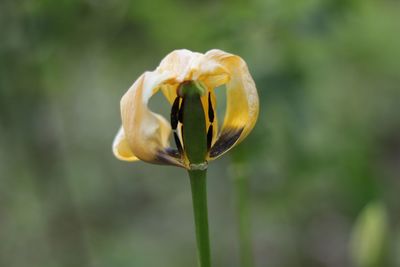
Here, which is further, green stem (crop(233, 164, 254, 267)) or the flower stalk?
green stem (crop(233, 164, 254, 267))

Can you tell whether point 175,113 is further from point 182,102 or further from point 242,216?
point 242,216

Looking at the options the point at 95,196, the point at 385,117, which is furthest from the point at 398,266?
the point at 385,117

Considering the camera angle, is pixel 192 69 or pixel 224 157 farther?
pixel 224 157

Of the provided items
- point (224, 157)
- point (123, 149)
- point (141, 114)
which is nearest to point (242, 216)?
point (123, 149)

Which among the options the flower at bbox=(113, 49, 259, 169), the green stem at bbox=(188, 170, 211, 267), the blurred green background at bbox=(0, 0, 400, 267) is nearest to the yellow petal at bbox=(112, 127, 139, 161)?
the flower at bbox=(113, 49, 259, 169)

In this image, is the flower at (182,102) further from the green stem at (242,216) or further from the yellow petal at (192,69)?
the green stem at (242,216)

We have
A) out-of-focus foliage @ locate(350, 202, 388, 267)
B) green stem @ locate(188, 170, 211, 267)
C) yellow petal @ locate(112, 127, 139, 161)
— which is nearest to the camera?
green stem @ locate(188, 170, 211, 267)

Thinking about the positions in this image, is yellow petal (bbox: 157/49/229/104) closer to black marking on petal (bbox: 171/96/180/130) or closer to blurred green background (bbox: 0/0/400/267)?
black marking on petal (bbox: 171/96/180/130)

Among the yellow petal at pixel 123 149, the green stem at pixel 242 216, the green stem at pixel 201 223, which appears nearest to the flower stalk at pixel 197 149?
the green stem at pixel 201 223
